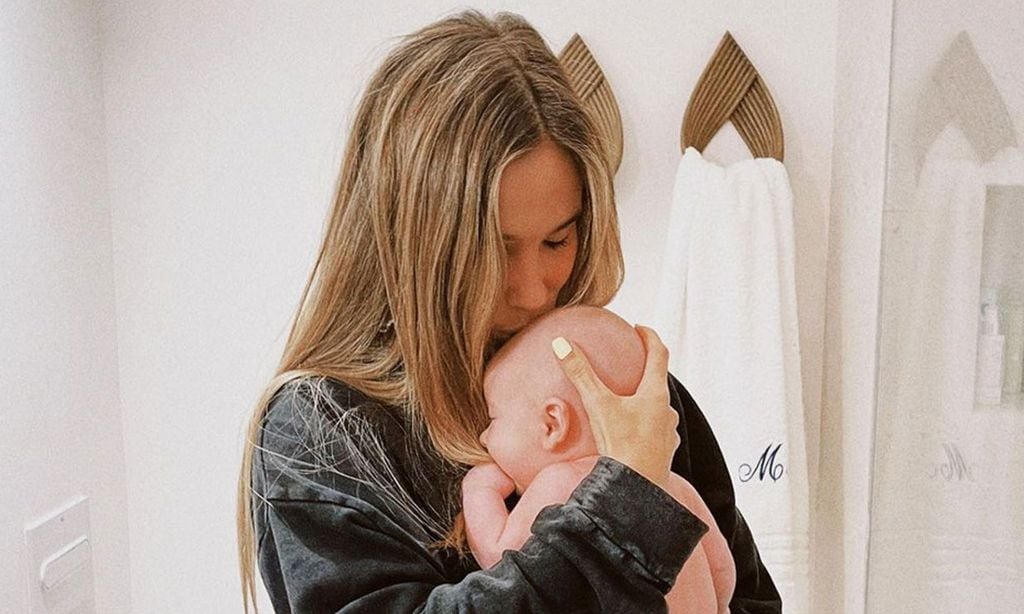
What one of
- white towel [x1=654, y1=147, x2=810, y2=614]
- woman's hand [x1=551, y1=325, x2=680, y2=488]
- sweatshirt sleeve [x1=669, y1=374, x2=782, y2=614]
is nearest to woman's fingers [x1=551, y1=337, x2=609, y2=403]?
woman's hand [x1=551, y1=325, x2=680, y2=488]

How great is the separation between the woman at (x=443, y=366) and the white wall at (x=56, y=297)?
0.65m

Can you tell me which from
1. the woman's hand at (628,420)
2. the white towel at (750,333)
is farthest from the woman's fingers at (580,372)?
the white towel at (750,333)

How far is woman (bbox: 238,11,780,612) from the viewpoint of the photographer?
2.42 ft

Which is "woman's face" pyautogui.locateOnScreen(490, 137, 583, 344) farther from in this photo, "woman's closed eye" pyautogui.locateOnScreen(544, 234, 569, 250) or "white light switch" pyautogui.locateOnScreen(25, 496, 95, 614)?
"white light switch" pyautogui.locateOnScreen(25, 496, 95, 614)

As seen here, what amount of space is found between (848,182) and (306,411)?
903mm

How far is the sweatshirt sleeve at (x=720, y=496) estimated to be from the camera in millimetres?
984

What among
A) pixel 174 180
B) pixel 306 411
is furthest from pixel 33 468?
pixel 306 411

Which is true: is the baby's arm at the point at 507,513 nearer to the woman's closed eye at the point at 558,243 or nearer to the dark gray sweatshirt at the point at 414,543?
the dark gray sweatshirt at the point at 414,543

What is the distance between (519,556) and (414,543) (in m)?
0.08

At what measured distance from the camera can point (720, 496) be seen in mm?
992

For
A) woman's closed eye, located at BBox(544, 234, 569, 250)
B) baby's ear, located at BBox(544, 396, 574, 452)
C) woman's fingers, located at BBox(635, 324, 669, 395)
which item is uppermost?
woman's closed eye, located at BBox(544, 234, 569, 250)

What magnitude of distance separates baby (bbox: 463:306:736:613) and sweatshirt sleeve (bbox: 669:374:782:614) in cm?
15

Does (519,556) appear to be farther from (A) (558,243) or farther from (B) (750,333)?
(B) (750,333)

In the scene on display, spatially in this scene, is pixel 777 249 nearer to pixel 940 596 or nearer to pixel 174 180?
pixel 940 596
